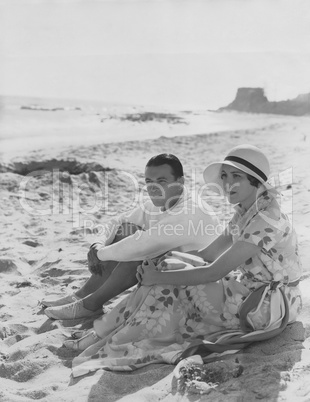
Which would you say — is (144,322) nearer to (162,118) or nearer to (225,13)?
(225,13)

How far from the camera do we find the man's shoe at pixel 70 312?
340 cm

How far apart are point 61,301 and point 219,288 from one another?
119cm

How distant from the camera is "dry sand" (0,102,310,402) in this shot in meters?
2.44

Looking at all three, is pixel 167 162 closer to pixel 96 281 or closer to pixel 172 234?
pixel 172 234

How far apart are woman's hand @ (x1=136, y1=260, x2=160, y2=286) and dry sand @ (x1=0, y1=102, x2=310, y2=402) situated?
16.2 inches

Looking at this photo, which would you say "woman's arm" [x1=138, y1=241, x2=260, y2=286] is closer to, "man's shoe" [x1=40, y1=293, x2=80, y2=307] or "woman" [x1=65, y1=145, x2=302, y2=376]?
"woman" [x1=65, y1=145, x2=302, y2=376]

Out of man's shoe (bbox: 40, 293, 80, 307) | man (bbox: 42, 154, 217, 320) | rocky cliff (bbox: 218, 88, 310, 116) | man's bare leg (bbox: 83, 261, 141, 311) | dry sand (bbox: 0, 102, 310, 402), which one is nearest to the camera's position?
dry sand (bbox: 0, 102, 310, 402)

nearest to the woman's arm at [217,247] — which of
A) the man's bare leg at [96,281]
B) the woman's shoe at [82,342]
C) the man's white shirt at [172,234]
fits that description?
the man's white shirt at [172,234]

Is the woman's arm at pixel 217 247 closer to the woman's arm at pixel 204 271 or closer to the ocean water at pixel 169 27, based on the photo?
the woman's arm at pixel 204 271

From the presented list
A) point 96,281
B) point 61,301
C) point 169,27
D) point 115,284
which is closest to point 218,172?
point 115,284

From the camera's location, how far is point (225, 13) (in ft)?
17.8

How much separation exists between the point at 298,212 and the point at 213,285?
281 centimetres

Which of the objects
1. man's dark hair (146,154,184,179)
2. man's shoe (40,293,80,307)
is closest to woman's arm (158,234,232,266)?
man's dark hair (146,154,184,179)

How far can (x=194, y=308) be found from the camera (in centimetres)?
287
